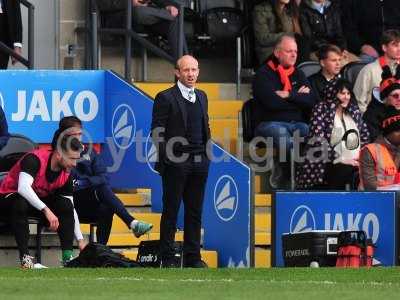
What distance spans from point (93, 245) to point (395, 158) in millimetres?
3677

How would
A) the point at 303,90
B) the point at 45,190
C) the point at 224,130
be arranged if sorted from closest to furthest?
the point at 45,190
the point at 303,90
the point at 224,130

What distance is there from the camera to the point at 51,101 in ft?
61.8

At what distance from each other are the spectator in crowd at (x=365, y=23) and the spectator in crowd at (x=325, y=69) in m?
1.55

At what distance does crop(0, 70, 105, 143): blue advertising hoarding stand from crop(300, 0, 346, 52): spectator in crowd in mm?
3389

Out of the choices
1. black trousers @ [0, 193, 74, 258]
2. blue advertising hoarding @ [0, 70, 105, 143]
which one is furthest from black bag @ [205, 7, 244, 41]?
black trousers @ [0, 193, 74, 258]

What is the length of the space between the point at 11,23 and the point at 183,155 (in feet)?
13.7

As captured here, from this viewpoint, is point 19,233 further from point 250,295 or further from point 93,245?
point 250,295

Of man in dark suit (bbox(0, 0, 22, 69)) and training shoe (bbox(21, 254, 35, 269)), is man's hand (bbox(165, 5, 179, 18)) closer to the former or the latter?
man in dark suit (bbox(0, 0, 22, 69))

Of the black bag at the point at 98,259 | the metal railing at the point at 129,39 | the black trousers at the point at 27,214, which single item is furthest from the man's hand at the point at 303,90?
the black bag at the point at 98,259

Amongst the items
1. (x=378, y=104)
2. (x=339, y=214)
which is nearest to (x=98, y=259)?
(x=339, y=214)

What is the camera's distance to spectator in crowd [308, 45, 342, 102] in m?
19.7

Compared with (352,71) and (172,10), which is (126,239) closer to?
(172,10)

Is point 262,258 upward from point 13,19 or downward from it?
downward

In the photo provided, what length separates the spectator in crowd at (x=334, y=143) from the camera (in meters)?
18.9
